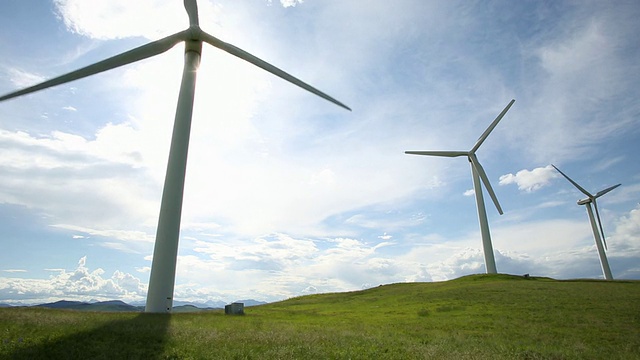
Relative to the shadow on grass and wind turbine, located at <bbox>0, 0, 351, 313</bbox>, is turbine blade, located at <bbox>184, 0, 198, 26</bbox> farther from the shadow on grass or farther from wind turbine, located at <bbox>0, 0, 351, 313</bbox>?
the shadow on grass

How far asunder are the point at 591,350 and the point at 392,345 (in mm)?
13211

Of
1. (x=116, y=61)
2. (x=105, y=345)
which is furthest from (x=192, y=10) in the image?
(x=105, y=345)

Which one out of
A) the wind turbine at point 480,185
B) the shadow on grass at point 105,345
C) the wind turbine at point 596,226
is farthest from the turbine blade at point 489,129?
the shadow on grass at point 105,345

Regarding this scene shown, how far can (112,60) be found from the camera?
3612cm

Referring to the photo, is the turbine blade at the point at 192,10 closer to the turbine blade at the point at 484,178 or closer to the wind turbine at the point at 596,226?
the turbine blade at the point at 484,178

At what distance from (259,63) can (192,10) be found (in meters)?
10.2

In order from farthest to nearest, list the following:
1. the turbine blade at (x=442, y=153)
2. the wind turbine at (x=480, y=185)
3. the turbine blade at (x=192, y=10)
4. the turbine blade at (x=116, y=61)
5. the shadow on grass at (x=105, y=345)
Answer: the turbine blade at (x=442, y=153), the wind turbine at (x=480, y=185), the turbine blade at (x=192, y=10), the turbine blade at (x=116, y=61), the shadow on grass at (x=105, y=345)

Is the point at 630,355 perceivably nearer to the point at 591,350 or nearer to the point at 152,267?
the point at 591,350

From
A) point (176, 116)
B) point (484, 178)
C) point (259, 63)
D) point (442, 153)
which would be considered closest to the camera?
point (176, 116)

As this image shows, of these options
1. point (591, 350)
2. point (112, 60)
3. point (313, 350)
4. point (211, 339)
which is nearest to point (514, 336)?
point (591, 350)

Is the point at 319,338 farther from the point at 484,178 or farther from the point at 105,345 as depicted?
the point at 484,178

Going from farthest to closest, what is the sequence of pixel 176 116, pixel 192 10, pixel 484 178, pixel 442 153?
pixel 442 153, pixel 484 178, pixel 192 10, pixel 176 116

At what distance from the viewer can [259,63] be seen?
4350cm

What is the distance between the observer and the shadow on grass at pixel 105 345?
1502 centimetres
